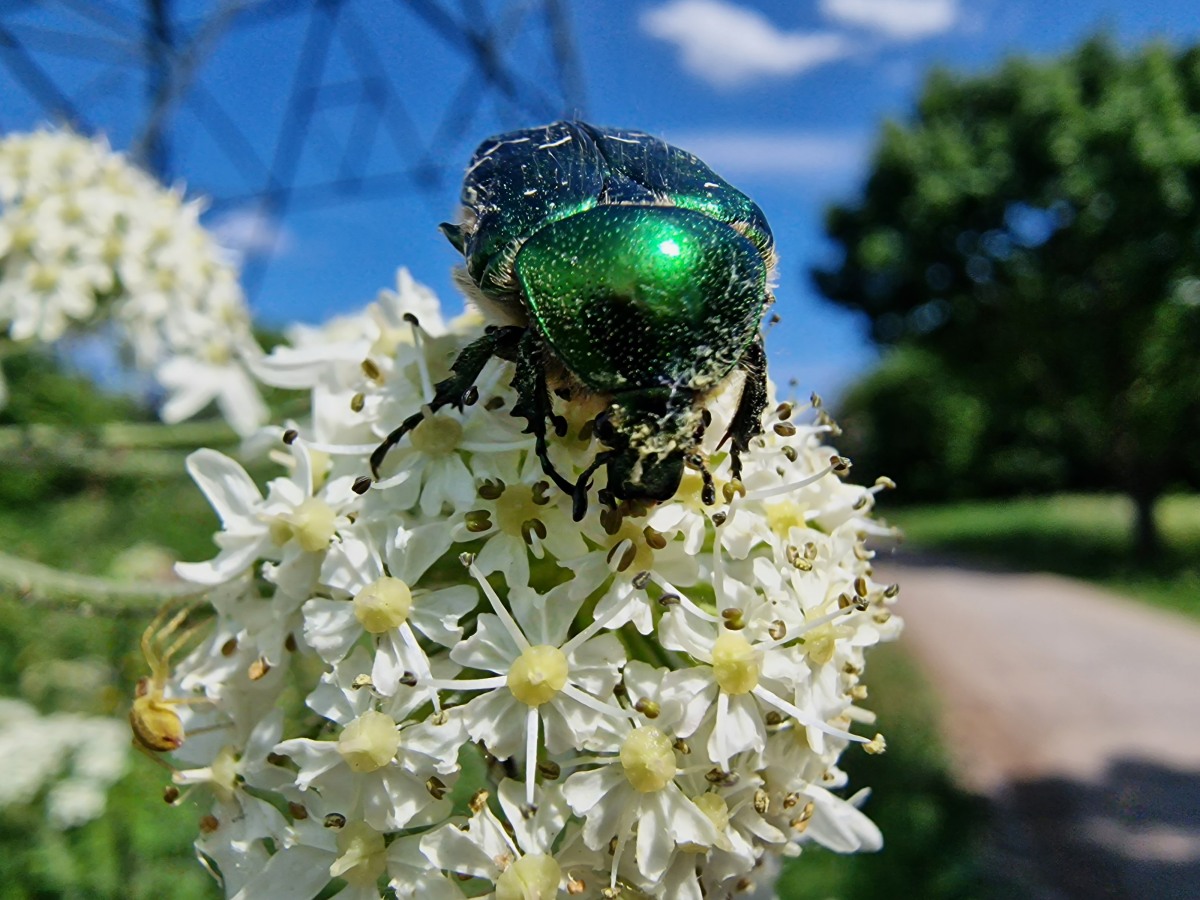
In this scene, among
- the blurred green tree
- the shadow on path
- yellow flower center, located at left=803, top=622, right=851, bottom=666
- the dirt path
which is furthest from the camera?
the blurred green tree

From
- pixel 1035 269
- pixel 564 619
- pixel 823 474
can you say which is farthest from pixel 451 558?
pixel 1035 269

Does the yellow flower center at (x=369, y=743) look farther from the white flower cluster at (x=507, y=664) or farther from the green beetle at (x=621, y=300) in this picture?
the green beetle at (x=621, y=300)

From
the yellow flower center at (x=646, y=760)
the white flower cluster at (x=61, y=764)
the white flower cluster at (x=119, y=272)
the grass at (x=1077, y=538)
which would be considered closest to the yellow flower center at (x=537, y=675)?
the yellow flower center at (x=646, y=760)

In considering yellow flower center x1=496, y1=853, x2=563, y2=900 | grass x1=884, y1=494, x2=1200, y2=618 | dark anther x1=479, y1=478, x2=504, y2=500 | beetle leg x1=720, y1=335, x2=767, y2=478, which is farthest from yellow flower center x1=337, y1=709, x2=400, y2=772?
grass x1=884, y1=494, x2=1200, y2=618

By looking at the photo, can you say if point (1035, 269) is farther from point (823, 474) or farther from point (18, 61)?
point (823, 474)

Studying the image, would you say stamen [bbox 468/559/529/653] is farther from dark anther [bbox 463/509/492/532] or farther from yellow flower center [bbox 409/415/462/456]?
yellow flower center [bbox 409/415/462/456]

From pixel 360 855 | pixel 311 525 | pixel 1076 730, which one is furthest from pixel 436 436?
pixel 1076 730

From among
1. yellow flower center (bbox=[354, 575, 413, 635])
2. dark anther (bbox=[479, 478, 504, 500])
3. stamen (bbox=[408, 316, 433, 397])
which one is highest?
stamen (bbox=[408, 316, 433, 397])
